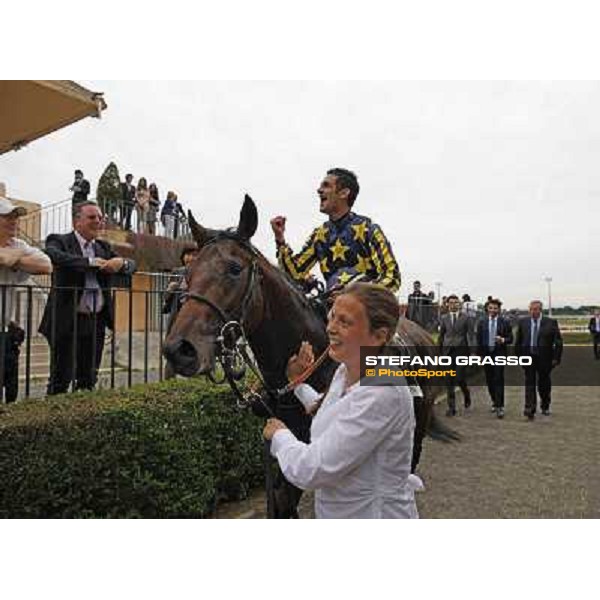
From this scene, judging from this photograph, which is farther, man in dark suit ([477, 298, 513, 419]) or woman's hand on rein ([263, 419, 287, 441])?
man in dark suit ([477, 298, 513, 419])

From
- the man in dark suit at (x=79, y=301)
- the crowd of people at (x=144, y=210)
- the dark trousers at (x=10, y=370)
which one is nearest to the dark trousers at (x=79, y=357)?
the man in dark suit at (x=79, y=301)

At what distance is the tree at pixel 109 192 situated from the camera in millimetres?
15406

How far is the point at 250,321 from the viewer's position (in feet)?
9.86

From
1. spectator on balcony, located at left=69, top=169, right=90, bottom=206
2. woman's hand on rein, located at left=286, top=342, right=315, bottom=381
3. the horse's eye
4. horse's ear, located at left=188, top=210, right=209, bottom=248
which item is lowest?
woman's hand on rein, located at left=286, top=342, right=315, bottom=381

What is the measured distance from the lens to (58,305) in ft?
13.7

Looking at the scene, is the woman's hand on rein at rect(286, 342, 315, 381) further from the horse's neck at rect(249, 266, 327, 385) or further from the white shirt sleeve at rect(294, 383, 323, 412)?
the horse's neck at rect(249, 266, 327, 385)

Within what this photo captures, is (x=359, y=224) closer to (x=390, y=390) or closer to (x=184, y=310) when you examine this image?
(x=184, y=310)

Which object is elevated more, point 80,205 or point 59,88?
point 59,88

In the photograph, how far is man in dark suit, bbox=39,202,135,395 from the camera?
4.16 m

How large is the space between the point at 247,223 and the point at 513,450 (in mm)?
5715

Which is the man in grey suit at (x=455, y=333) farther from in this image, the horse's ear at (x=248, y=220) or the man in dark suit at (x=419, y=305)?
the horse's ear at (x=248, y=220)

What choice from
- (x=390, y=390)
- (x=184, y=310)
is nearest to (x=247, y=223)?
(x=184, y=310)

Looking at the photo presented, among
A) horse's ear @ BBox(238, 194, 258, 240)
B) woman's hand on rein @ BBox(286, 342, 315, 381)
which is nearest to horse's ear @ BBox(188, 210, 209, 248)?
horse's ear @ BBox(238, 194, 258, 240)

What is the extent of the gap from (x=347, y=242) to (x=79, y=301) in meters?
2.12
